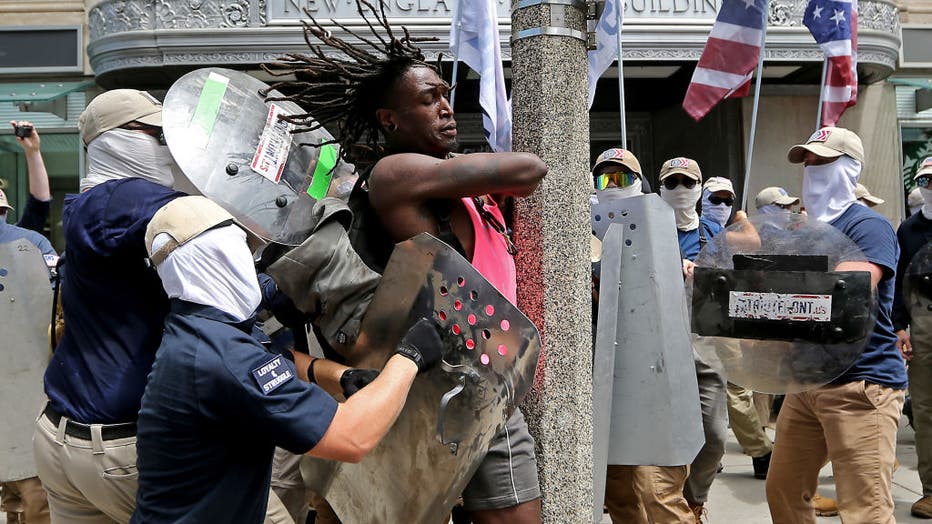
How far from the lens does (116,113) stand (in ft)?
9.95

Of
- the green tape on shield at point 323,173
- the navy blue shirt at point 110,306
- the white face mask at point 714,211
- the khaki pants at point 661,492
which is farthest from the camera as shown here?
the white face mask at point 714,211

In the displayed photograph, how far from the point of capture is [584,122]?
3.28 m

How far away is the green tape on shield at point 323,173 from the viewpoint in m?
3.31

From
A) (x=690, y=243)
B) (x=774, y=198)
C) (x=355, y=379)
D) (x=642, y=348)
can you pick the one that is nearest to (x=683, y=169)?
(x=690, y=243)

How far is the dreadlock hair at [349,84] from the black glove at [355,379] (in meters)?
0.80

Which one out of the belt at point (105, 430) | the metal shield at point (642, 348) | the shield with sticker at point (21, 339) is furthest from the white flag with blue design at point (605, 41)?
the shield with sticker at point (21, 339)

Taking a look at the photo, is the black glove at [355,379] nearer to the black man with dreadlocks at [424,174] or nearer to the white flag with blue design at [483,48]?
the black man with dreadlocks at [424,174]

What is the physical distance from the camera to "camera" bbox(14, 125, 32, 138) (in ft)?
15.8

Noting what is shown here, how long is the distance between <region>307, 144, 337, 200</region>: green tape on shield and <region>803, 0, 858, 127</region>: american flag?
259 cm

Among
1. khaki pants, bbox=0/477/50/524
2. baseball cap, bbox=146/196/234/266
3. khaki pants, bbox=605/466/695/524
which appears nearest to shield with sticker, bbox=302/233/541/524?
baseball cap, bbox=146/196/234/266

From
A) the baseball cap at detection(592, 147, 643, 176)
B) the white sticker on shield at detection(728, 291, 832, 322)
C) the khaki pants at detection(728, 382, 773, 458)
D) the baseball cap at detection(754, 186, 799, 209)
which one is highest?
the baseball cap at detection(592, 147, 643, 176)

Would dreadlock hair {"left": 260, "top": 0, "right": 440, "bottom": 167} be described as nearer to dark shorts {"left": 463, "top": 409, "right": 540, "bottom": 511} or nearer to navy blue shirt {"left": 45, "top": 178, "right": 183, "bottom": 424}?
navy blue shirt {"left": 45, "top": 178, "right": 183, "bottom": 424}

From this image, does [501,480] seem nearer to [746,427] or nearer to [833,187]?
[833,187]

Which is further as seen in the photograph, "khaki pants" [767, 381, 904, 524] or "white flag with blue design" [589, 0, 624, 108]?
"khaki pants" [767, 381, 904, 524]
